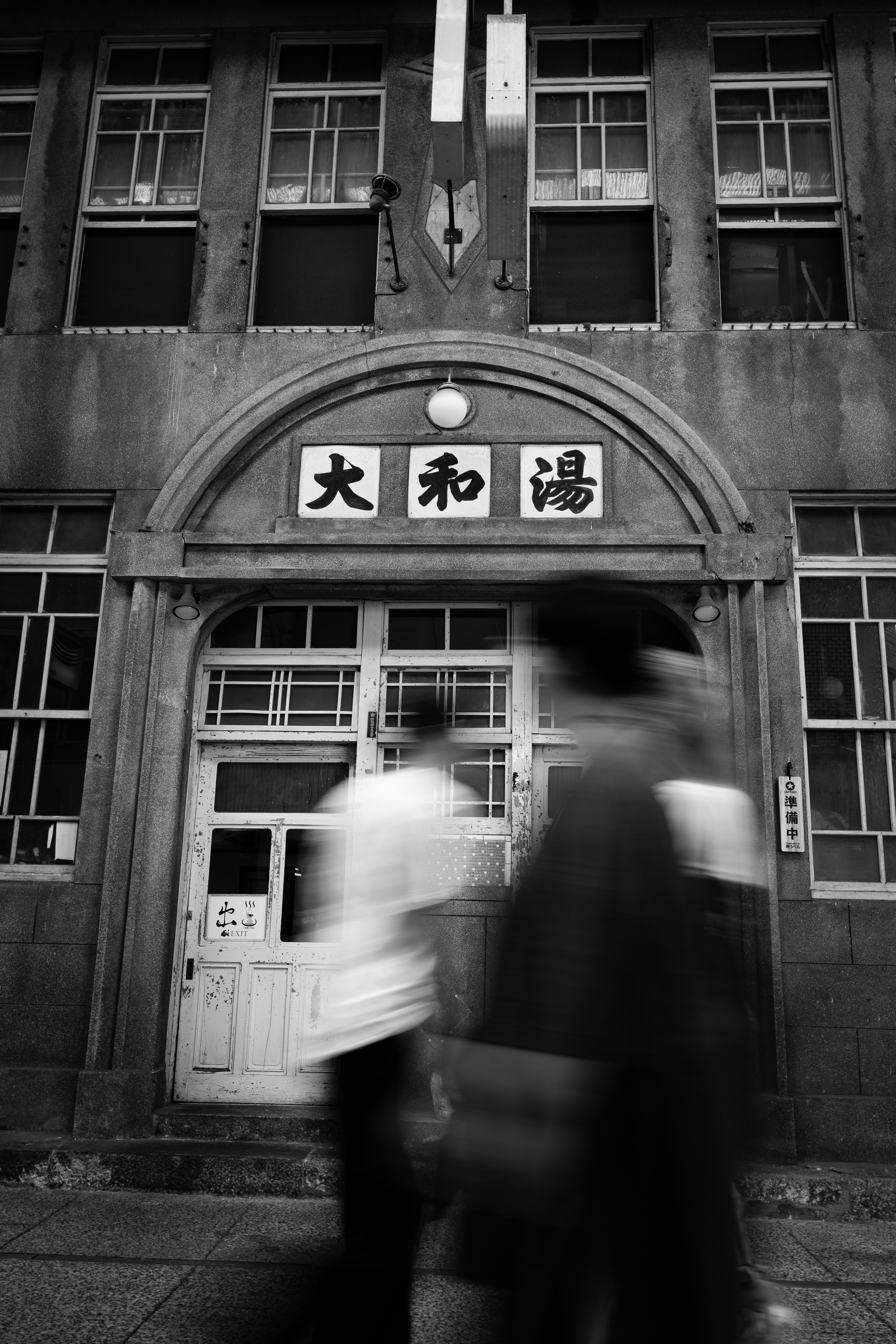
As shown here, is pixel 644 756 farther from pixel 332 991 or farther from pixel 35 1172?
pixel 35 1172

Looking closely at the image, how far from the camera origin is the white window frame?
7387 millimetres

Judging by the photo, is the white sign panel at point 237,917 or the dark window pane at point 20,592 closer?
the white sign panel at point 237,917

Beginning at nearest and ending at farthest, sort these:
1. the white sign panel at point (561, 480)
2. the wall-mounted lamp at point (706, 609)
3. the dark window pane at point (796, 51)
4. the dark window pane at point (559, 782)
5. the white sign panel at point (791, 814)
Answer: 1. the white sign panel at point (791, 814)
2. the wall-mounted lamp at point (706, 609)
3. the dark window pane at point (559, 782)
4. the white sign panel at point (561, 480)
5. the dark window pane at point (796, 51)

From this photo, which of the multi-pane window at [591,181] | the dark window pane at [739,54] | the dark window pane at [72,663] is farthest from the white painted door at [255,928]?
the dark window pane at [739,54]

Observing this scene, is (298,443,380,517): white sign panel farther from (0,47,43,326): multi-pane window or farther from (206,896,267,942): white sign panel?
(0,47,43,326): multi-pane window

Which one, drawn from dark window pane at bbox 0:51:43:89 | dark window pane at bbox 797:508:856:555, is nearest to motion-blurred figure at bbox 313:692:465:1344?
dark window pane at bbox 797:508:856:555

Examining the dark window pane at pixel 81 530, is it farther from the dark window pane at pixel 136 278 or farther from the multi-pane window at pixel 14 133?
the multi-pane window at pixel 14 133

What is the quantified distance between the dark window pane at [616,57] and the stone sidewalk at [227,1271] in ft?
28.0

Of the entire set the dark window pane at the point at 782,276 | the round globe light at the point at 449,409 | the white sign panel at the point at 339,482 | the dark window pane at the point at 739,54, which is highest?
the dark window pane at the point at 739,54

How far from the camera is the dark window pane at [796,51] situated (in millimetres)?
7898

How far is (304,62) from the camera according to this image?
8.21 meters

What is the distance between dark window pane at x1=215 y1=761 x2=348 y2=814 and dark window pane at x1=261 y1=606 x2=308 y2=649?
0.89 m

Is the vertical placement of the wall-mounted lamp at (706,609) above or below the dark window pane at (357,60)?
below

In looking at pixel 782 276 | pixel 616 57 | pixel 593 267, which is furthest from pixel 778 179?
pixel 616 57
